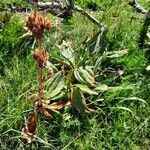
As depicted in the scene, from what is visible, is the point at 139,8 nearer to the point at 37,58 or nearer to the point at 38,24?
the point at 37,58

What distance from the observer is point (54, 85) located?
405 centimetres

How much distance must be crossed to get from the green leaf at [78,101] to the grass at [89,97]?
7 centimetres

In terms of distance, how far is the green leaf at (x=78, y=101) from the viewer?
4008mm

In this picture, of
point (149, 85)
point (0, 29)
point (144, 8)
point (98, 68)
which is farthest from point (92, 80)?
point (144, 8)

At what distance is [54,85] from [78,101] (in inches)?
9.2

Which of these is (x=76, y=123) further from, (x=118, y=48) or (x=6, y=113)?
(x=118, y=48)

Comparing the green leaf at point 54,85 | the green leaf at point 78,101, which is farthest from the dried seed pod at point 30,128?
the green leaf at point 78,101

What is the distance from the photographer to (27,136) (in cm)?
372

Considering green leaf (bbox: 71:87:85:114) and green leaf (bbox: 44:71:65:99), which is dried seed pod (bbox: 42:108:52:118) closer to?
green leaf (bbox: 44:71:65:99)

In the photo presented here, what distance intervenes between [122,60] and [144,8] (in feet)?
3.87

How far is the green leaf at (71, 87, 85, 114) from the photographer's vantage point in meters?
4.01

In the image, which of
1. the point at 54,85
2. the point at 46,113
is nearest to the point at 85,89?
the point at 54,85

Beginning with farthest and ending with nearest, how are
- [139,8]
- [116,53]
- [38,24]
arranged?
1. [139,8]
2. [116,53]
3. [38,24]

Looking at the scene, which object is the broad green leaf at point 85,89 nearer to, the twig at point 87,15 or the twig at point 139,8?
the twig at point 87,15
